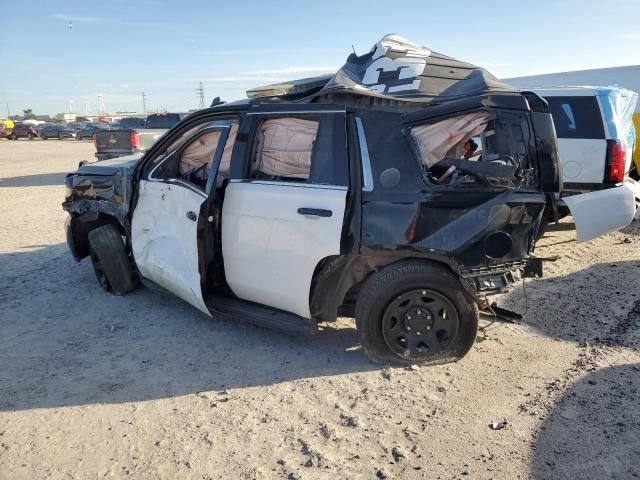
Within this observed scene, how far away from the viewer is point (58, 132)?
46625mm

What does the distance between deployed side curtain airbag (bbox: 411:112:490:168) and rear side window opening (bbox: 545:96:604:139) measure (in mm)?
3879

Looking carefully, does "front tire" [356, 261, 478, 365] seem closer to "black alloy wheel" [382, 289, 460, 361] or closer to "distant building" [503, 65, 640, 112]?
"black alloy wheel" [382, 289, 460, 361]

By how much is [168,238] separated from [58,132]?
48.9 m

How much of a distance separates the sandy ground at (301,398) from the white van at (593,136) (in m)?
2.00

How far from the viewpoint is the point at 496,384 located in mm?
3500

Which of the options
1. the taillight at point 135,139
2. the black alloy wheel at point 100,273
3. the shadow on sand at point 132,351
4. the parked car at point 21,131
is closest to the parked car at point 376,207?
the shadow on sand at point 132,351

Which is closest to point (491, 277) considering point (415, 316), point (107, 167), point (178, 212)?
point (415, 316)

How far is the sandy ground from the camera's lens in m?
2.77

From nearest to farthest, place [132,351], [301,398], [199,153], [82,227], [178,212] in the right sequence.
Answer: [301,398] → [132,351] → [178,212] → [199,153] → [82,227]

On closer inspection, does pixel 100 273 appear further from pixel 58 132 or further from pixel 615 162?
pixel 58 132

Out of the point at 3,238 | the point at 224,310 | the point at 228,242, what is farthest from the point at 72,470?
the point at 3,238

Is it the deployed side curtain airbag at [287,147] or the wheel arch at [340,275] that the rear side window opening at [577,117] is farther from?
the deployed side curtain airbag at [287,147]

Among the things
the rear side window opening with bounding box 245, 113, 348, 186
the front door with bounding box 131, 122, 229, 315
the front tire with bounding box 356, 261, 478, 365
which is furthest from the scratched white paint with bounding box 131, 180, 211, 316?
the front tire with bounding box 356, 261, 478, 365

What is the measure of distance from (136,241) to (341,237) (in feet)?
7.43
